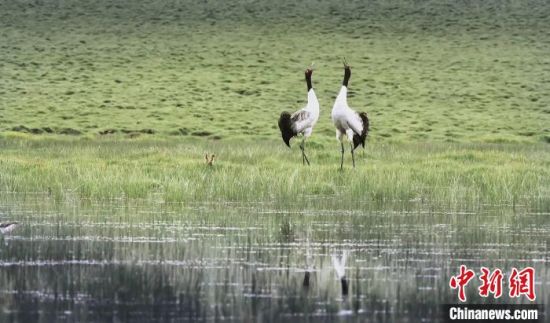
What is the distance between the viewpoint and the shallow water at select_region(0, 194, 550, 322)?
8.75m

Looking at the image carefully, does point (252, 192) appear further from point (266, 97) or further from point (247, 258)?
point (266, 97)

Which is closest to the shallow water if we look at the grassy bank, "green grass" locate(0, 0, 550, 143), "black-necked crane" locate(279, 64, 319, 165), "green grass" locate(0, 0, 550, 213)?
the grassy bank

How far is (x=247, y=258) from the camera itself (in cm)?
1113

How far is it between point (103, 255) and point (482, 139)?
103 ft

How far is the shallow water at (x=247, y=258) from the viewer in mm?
8750

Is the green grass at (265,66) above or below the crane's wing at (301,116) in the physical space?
above

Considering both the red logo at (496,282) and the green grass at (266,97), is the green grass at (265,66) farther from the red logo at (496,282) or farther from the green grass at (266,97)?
the red logo at (496,282)

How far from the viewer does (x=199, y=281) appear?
984 cm

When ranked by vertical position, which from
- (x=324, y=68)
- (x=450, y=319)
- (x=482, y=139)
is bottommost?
(x=450, y=319)

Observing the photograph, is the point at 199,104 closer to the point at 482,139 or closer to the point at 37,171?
the point at 482,139

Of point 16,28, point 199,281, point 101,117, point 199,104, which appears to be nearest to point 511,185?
point 199,281

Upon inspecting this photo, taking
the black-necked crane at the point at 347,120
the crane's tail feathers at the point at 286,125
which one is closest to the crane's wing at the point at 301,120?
the crane's tail feathers at the point at 286,125

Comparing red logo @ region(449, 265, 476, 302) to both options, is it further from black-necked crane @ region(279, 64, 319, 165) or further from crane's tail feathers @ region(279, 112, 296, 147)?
crane's tail feathers @ region(279, 112, 296, 147)

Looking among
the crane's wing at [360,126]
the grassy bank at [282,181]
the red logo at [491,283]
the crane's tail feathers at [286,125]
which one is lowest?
the red logo at [491,283]
